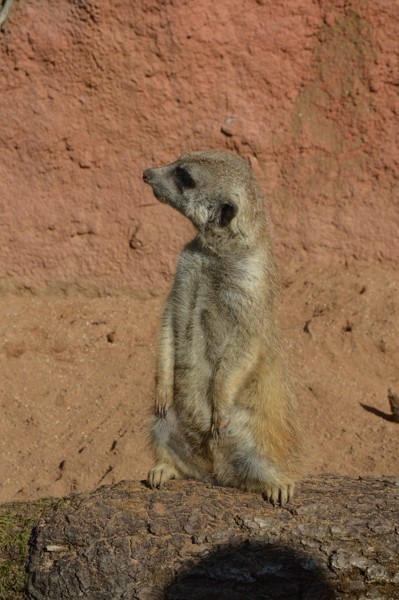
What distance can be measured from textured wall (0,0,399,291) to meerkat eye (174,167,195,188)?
7.13 feet

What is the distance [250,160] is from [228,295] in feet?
8.16

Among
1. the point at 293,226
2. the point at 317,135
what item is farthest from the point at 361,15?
the point at 293,226

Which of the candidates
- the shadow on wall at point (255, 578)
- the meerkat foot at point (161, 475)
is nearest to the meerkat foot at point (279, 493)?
the shadow on wall at point (255, 578)

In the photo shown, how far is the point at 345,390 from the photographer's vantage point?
17.4ft

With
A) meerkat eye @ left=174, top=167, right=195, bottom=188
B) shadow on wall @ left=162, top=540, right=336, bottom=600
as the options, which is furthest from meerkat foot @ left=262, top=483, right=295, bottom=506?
meerkat eye @ left=174, top=167, right=195, bottom=188

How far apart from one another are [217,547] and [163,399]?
0.90 meters

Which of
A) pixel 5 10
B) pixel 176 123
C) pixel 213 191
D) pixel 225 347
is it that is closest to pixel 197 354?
pixel 225 347

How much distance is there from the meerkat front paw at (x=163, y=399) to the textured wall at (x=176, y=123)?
2.25 meters

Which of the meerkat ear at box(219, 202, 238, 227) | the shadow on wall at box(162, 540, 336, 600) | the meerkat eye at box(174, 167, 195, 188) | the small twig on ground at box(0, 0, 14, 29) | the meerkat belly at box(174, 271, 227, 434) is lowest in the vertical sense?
the shadow on wall at box(162, 540, 336, 600)

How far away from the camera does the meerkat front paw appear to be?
3889mm

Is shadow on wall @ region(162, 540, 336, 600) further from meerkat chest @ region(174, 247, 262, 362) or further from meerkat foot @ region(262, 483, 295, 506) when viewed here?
meerkat chest @ region(174, 247, 262, 362)

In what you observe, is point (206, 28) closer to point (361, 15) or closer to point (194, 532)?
point (361, 15)

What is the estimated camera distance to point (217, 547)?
3137 millimetres

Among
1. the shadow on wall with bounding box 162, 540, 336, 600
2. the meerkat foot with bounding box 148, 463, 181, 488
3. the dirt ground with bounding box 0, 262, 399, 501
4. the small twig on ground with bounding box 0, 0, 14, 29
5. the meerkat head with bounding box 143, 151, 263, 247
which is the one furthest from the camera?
the small twig on ground with bounding box 0, 0, 14, 29
